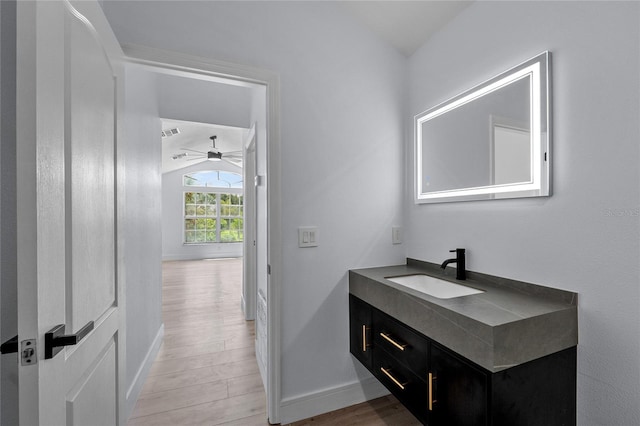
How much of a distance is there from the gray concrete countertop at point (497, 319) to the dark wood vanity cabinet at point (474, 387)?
0.14 feet

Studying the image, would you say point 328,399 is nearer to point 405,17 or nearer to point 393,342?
point 393,342

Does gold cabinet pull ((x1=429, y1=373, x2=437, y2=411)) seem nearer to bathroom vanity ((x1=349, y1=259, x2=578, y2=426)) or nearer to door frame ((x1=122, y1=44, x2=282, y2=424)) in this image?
bathroom vanity ((x1=349, y1=259, x2=578, y2=426))

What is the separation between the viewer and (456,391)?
1125 mm

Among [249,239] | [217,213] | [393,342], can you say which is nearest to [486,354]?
[393,342]

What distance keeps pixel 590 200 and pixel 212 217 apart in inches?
338

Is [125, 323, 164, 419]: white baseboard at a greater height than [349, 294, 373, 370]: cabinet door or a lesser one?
lesser

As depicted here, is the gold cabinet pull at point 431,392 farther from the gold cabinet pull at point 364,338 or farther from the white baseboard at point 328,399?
the white baseboard at point 328,399

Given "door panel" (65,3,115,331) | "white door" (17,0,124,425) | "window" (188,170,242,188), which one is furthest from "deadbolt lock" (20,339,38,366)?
"window" (188,170,242,188)

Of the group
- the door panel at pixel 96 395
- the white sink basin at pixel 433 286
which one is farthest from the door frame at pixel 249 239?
the door panel at pixel 96 395

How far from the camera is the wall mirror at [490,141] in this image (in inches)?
51.4

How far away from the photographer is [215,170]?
8508 millimetres

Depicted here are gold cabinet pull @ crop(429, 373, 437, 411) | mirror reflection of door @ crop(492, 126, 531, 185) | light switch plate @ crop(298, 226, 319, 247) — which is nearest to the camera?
gold cabinet pull @ crop(429, 373, 437, 411)

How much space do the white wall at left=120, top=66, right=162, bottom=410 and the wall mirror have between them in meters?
1.89

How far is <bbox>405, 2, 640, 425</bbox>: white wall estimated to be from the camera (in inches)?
40.8
